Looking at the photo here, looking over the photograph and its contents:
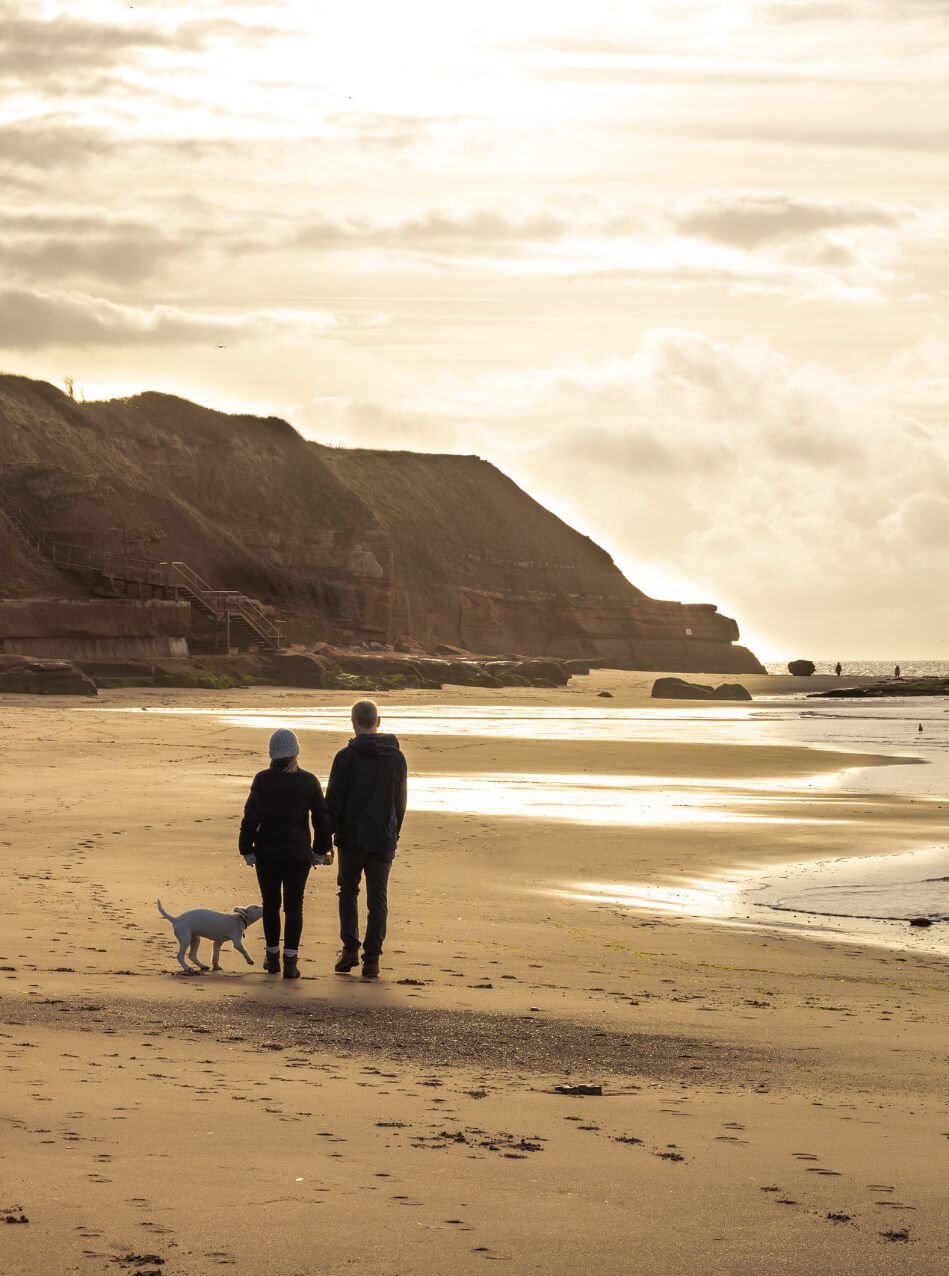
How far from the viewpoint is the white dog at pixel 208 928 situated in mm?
8414

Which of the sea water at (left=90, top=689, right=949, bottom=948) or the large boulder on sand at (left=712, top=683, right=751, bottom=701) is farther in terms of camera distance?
the large boulder on sand at (left=712, top=683, right=751, bottom=701)

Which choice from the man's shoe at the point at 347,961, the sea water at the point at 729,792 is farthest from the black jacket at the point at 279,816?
the sea water at the point at 729,792

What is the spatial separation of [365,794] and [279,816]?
0.56 metres

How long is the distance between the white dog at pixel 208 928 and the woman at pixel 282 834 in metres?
0.16

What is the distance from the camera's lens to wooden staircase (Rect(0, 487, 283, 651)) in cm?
7338

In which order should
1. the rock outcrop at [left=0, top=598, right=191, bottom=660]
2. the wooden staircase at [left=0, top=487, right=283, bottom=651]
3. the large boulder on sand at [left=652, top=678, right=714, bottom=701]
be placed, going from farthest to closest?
the wooden staircase at [left=0, top=487, right=283, bottom=651], the large boulder on sand at [left=652, top=678, right=714, bottom=701], the rock outcrop at [left=0, top=598, right=191, bottom=660]

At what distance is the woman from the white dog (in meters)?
0.16

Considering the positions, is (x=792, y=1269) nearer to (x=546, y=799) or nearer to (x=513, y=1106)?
(x=513, y=1106)

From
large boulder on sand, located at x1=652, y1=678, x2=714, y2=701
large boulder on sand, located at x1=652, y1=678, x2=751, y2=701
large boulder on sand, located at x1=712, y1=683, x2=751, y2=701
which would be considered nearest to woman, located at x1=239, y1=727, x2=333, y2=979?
large boulder on sand, located at x1=652, y1=678, x2=751, y2=701

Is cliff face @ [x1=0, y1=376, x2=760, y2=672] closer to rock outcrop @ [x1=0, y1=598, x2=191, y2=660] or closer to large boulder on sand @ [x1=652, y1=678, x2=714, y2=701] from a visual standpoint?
rock outcrop @ [x1=0, y1=598, x2=191, y2=660]

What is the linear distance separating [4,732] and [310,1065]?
23.9 metres

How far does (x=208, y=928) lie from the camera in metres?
8.52

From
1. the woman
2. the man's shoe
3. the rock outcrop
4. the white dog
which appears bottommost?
the man's shoe

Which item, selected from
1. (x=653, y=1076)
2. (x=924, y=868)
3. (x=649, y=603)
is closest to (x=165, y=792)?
(x=924, y=868)
